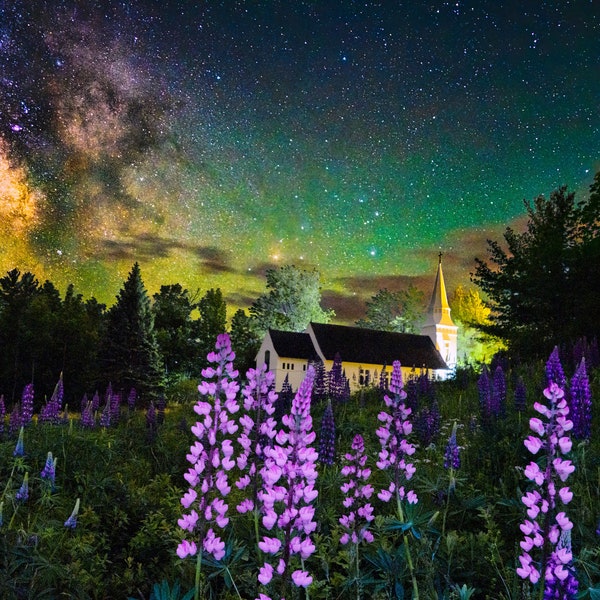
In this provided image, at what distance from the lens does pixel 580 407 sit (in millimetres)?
6301

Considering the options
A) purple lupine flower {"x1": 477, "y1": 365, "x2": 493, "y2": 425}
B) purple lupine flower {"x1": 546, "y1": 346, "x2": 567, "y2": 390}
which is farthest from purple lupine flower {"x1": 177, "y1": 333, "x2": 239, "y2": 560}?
purple lupine flower {"x1": 477, "y1": 365, "x2": 493, "y2": 425}

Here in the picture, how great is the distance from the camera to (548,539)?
240 cm

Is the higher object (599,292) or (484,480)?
(599,292)

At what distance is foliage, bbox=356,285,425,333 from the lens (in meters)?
59.8

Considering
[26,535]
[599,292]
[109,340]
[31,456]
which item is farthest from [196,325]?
[26,535]

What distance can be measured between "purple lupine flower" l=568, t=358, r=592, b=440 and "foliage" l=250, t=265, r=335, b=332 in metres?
46.4

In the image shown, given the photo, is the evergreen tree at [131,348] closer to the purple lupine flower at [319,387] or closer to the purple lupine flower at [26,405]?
the purple lupine flower at [319,387]

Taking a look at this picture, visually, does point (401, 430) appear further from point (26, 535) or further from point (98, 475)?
point (98, 475)

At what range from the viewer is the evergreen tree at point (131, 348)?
38062mm

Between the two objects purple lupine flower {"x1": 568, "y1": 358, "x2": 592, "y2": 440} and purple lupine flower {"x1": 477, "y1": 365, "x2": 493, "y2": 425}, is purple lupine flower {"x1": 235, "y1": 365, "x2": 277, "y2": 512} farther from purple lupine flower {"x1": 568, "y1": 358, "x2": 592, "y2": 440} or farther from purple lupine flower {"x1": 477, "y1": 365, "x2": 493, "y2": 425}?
purple lupine flower {"x1": 477, "y1": 365, "x2": 493, "y2": 425}

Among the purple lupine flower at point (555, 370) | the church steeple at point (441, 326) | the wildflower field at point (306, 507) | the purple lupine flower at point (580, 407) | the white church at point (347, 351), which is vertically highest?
the church steeple at point (441, 326)

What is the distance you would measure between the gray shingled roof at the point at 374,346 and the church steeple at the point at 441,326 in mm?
13718

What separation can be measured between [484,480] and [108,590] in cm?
414

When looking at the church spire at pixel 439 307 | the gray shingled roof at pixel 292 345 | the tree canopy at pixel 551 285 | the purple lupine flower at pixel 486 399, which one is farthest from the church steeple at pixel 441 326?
the purple lupine flower at pixel 486 399
